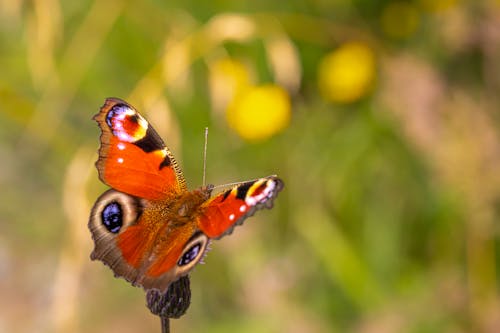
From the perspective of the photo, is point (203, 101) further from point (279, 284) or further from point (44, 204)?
point (44, 204)

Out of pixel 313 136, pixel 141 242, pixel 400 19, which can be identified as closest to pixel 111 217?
pixel 141 242

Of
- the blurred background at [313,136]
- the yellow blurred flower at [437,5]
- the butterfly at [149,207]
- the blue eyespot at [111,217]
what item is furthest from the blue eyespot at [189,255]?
the yellow blurred flower at [437,5]

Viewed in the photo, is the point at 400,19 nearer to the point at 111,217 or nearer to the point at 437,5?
the point at 437,5

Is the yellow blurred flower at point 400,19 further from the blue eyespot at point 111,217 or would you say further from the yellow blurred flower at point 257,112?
the blue eyespot at point 111,217

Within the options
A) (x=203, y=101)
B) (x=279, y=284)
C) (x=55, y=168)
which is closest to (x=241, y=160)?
(x=203, y=101)

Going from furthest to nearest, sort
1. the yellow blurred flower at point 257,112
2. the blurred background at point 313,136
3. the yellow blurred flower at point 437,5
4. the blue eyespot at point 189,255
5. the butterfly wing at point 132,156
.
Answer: the yellow blurred flower at point 437,5 → the yellow blurred flower at point 257,112 → the blurred background at point 313,136 → the butterfly wing at point 132,156 → the blue eyespot at point 189,255

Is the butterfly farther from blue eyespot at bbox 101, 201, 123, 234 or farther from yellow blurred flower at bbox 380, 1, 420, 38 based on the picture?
yellow blurred flower at bbox 380, 1, 420, 38
